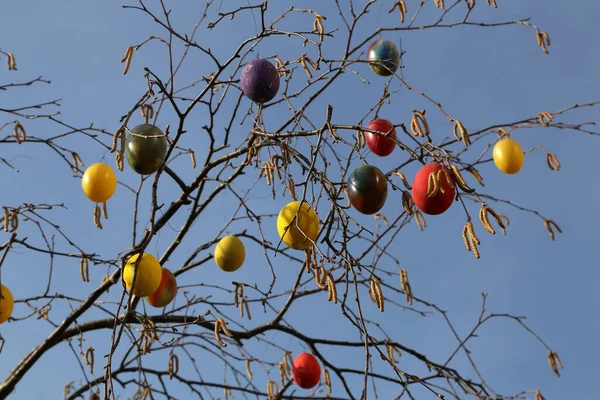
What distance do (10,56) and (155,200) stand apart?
1713 millimetres

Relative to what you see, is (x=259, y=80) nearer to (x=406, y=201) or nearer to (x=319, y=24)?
(x=319, y=24)

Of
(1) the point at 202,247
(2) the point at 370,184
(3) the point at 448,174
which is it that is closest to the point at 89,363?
(1) the point at 202,247

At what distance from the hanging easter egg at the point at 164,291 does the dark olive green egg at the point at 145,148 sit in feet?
2.39

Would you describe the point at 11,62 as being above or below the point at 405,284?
above

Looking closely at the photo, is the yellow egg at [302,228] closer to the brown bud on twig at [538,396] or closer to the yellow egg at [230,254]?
the yellow egg at [230,254]

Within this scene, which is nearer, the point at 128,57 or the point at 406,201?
the point at 406,201

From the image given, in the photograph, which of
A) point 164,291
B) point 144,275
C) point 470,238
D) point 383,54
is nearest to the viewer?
point 470,238

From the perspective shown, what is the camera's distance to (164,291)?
3.50 m

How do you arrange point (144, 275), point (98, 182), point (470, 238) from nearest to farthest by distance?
point (470, 238) → point (144, 275) → point (98, 182)

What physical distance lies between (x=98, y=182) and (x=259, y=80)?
956 mm

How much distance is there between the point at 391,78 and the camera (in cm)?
386

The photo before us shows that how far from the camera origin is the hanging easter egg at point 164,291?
349cm

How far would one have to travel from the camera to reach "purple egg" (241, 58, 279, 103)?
9.71 feet

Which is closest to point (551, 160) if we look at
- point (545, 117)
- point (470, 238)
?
point (545, 117)
